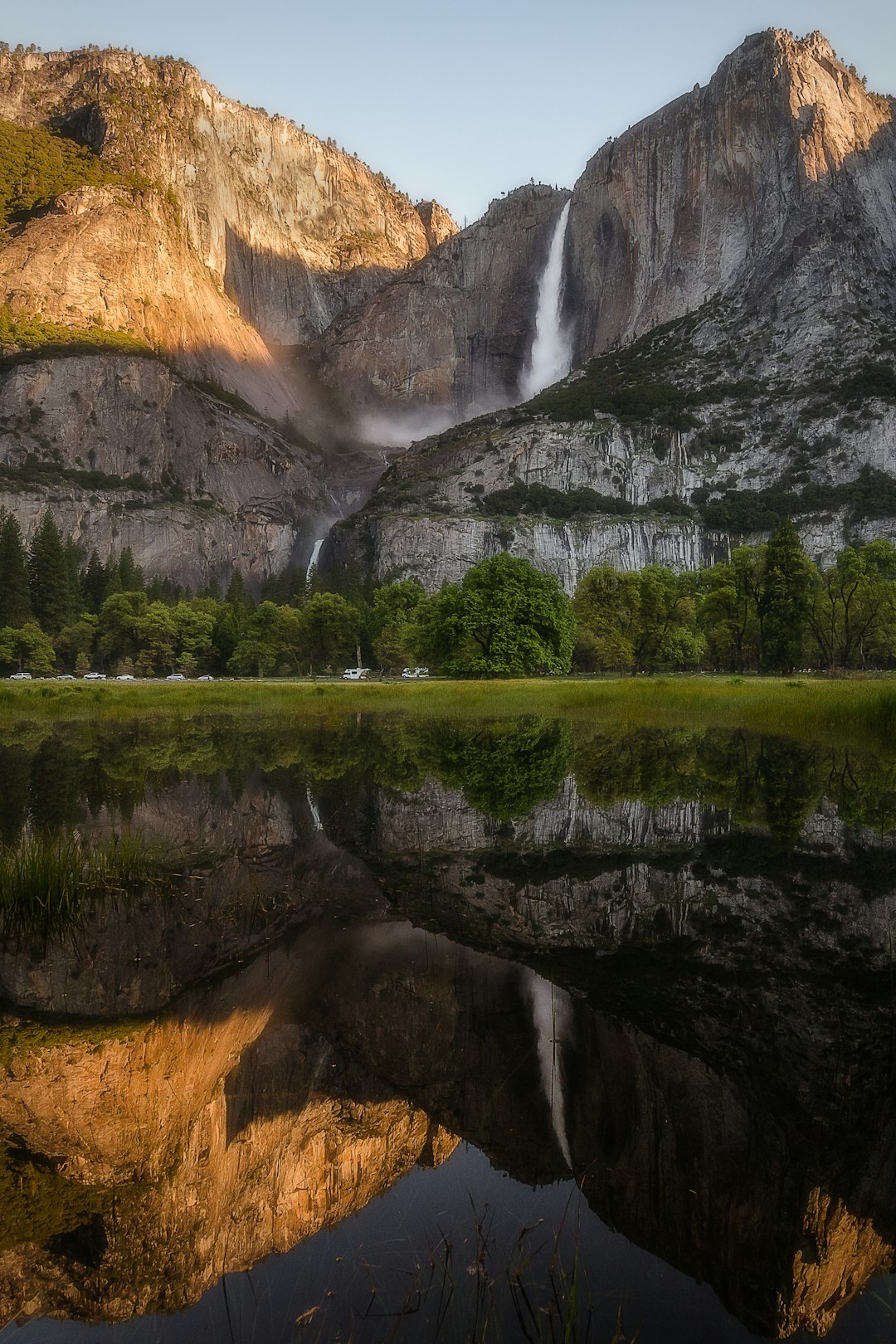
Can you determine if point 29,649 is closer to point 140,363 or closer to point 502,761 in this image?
point 502,761

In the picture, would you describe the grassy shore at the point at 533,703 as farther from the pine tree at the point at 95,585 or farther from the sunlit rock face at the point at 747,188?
the sunlit rock face at the point at 747,188

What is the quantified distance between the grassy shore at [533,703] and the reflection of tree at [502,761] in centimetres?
487

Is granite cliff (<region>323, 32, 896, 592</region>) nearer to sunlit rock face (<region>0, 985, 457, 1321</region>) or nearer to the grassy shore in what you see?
the grassy shore

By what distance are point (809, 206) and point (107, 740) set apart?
160m

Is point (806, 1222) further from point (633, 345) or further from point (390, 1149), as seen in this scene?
point (633, 345)

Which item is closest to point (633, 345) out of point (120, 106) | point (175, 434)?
point (175, 434)

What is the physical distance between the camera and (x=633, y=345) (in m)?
156

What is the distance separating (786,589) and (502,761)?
37917mm

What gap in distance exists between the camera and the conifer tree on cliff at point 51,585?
97.6 meters

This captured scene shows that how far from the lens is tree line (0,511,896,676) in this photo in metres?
55.2

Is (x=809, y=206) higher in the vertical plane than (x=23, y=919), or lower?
higher

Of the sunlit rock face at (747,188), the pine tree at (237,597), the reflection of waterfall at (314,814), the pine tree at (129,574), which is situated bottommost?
the reflection of waterfall at (314,814)

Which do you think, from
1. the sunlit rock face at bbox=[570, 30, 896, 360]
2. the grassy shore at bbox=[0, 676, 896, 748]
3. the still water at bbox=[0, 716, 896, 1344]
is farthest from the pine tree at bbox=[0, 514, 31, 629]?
the sunlit rock face at bbox=[570, 30, 896, 360]

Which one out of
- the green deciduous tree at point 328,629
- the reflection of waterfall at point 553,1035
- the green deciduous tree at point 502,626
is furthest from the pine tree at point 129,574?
the reflection of waterfall at point 553,1035
